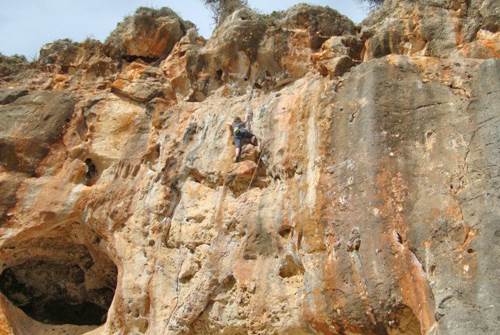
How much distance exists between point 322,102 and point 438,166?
2511mm

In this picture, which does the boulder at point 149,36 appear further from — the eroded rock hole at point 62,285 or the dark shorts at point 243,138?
the dark shorts at point 243,138

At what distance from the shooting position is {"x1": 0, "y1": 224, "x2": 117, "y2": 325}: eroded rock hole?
567 inches

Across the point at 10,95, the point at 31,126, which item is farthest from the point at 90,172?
the point at 10,95

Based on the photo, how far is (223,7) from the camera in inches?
834

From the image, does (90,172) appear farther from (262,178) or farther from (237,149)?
(262,178)

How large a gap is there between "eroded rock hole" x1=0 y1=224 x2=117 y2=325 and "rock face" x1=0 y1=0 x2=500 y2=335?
0.12ft

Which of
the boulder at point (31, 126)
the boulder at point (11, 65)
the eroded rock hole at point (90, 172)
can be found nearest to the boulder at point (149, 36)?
the boulder at point (31, 126)

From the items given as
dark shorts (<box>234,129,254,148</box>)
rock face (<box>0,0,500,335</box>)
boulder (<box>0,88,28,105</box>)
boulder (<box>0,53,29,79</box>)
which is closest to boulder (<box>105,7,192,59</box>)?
rock face (<box>0,0,500,335</box>)

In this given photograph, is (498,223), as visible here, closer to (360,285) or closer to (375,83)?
(360,285)

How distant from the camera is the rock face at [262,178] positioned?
8570 millimetres

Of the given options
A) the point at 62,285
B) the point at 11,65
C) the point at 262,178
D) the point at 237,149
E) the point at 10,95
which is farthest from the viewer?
the point at 11,65

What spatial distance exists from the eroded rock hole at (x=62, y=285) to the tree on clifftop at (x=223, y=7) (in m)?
8.46

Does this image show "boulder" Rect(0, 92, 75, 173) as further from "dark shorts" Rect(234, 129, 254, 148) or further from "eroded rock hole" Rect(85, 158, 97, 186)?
"dark shorts" Rect(234, 129, 254, 148)

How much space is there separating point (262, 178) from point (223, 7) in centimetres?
1109
